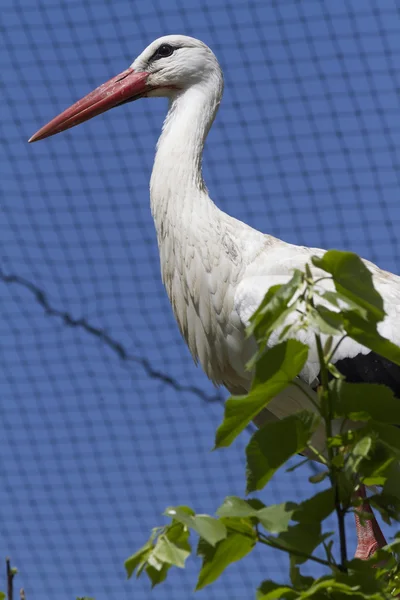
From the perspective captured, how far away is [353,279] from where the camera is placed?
2.96 ft

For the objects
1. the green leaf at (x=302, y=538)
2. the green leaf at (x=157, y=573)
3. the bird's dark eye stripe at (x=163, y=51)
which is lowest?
the bird's dark eye stripe at (x=163, y=51)

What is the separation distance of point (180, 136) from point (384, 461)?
82.2 inches

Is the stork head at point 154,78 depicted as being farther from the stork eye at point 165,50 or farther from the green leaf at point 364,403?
the green leaf at point 364,403

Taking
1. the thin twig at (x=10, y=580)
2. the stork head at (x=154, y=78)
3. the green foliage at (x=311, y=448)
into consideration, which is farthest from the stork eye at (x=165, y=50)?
the green foliage at (x=311, y=448)

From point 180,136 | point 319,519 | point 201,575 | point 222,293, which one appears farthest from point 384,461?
point 180,136

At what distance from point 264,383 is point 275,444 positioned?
6 centimetres

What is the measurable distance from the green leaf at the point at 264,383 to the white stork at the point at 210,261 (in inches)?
61.0

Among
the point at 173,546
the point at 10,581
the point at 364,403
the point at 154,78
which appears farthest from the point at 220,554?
the point at 154,78

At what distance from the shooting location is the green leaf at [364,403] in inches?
37.7

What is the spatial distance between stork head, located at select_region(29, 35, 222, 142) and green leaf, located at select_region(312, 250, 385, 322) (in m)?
2.28

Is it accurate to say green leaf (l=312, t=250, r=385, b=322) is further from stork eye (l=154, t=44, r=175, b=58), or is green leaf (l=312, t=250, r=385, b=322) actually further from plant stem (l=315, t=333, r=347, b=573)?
stork eye (l=154, t=44, r=175, b=58)

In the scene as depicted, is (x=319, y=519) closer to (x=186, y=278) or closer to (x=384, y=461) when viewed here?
(x=384, y=461)

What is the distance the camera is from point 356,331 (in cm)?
93

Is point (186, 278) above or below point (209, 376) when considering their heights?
above
